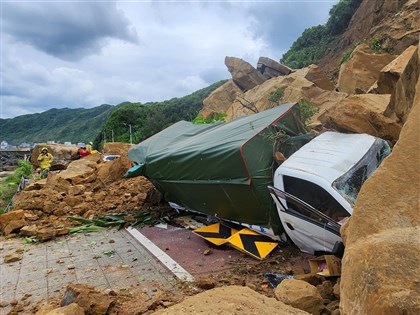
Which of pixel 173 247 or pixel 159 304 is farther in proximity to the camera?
pixel 173 247

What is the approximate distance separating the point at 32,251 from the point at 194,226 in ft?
10.4

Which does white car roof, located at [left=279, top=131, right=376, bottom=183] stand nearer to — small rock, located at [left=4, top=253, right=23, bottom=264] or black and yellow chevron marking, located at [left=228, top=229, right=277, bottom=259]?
black and yellow chevron marking, located at [left=228, top=229, right=277, bottom=259]

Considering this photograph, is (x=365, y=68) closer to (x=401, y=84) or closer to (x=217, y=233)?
(x=401, y=84)

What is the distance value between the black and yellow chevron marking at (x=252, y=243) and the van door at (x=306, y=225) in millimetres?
421

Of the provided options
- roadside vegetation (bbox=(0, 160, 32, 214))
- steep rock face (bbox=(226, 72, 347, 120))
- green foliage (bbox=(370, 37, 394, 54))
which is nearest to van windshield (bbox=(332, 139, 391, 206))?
steep rock face (bbox=(226, 72, 347, 120))

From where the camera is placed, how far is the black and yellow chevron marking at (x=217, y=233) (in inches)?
245

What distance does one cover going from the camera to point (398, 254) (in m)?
2.12

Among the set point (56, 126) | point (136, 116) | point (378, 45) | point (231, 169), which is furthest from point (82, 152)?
point (56, 126)

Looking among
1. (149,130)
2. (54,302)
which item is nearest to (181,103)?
(149,130)

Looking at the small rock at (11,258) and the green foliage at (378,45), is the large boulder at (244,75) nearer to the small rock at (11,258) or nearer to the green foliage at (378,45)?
the green foliage at (378,45)

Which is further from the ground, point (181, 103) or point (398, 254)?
point (181, 103)

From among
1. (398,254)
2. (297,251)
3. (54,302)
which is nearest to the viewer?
(398,254)

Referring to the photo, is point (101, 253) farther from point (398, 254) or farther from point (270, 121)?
point (398, 254)

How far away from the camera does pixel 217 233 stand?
6438 millimetres
